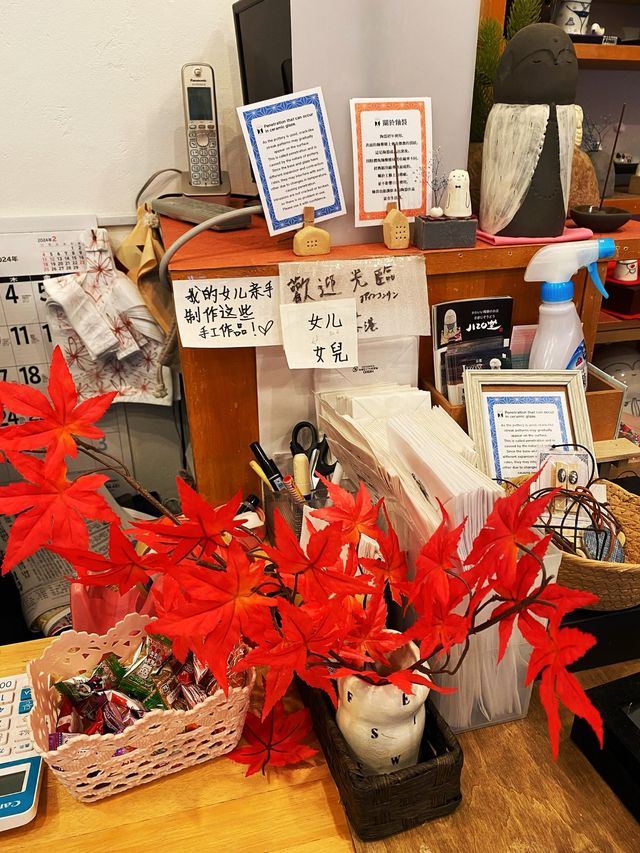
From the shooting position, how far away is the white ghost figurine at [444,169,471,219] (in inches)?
39.9

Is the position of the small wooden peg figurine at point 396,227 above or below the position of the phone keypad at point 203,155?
below

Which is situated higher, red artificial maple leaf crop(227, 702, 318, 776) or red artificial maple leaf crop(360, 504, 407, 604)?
red artificial maple leaf crop(360, 504, 407, 604)

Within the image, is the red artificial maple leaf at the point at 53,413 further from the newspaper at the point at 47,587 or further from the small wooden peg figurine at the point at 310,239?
the newspaper at the point at 47,587

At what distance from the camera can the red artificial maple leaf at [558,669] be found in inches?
21.4

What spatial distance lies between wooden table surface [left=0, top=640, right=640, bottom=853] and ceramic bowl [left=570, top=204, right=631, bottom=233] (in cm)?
84

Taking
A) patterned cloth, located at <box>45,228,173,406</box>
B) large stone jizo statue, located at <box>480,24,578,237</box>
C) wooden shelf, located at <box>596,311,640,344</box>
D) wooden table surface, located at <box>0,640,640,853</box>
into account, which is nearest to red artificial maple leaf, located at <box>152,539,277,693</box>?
wooden table surface, located at <box>0,640,640,853</box>

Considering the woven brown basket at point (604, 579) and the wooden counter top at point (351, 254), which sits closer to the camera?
the woven brown basket at point (604, 579)

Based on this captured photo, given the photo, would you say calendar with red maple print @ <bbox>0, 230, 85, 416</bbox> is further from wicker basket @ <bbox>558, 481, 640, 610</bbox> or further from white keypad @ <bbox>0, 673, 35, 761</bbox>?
wicker basket @ <bbox>558, 481, 640, 610</bbox>

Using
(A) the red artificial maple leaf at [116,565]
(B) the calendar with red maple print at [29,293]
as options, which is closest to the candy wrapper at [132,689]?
(A) the red artificial maple leaf at [116,565]

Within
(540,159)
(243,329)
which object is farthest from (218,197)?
(540,159)

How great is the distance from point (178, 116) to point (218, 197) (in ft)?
0.70

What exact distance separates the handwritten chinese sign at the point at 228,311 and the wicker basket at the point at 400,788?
1.83 feet

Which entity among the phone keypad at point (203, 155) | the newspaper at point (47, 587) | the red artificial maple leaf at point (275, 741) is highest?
the phone keypad at point (203, 155)

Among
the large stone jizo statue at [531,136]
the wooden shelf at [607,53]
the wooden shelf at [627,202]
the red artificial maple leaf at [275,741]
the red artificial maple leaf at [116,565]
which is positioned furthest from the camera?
the wooden shelf at [627,202]
